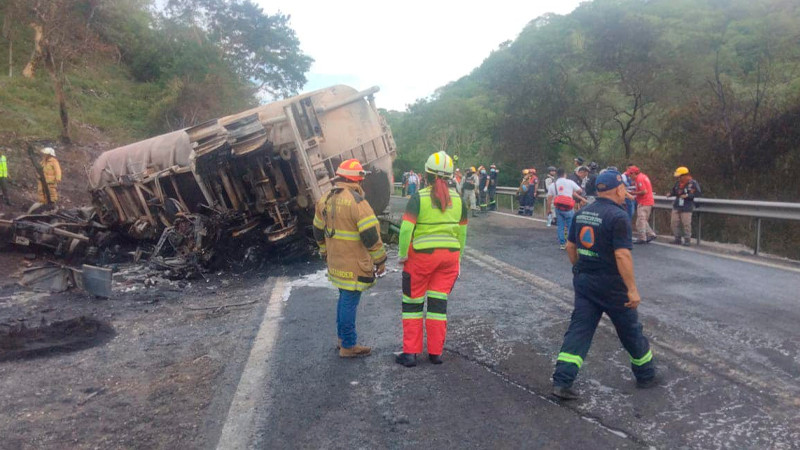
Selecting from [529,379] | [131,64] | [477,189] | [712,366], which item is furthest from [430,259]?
[131,64]

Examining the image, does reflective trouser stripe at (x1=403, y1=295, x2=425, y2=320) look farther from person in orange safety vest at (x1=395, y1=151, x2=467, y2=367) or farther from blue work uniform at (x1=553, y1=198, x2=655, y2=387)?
blue work uniform at (x1=553, y1=198, x2=655, y2=387)

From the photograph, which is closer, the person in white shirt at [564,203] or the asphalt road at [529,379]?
the asphalt road at [529,379]

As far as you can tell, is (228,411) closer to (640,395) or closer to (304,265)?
(640,395)

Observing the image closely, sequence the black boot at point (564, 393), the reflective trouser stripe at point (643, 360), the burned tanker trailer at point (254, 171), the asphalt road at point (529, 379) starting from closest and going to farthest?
the asphalt road at point (529, 379), the black boot at point (564, 393), the reflective trouser stripe at point (643, 360), the burned tanker trailer at point (254, 171)

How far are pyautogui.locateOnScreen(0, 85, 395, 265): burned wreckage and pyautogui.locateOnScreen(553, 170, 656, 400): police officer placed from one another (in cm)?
563

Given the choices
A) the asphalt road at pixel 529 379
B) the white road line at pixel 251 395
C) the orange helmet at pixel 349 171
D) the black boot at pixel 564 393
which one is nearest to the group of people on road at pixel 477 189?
the asphalt road at pixel 529 379

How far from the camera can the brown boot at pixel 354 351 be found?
4.37 meters

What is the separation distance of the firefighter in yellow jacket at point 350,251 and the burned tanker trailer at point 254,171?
4.18m

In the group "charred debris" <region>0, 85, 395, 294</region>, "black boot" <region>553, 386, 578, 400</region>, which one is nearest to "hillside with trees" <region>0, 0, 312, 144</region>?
"charred debris" <region>0, 85, 395, 294</region>

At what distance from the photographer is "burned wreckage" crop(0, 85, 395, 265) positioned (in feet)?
28.1

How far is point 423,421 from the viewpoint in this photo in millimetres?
3199

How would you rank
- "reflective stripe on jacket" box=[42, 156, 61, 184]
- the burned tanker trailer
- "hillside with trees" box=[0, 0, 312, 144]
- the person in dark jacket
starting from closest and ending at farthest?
the burned tanker trailer
the person in dark jacket
"reflective stripe on jacket" box=[42, 156, 61, 184]
"hillside with trees" box=[0, 0, 312, 144]

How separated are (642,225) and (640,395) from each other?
7276 mm

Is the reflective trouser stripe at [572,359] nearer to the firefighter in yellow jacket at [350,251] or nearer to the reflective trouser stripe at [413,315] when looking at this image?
the reflective trouser stripe at [413,315]
